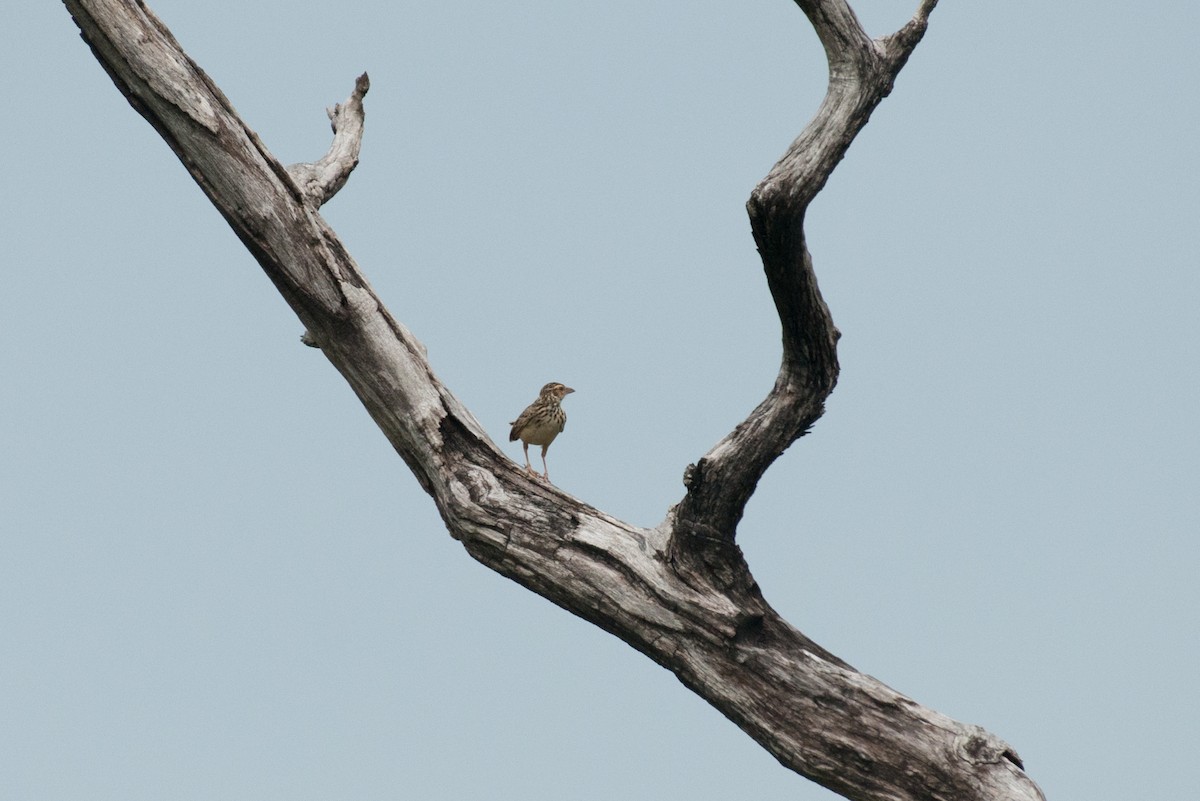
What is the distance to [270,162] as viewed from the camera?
7906 millimetres

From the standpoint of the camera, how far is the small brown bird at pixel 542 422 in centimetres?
970

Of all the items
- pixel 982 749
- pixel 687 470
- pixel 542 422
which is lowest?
pixel 982 749

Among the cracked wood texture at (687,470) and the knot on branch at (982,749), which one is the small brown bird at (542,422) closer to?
the cracked wood texture at (687,470)

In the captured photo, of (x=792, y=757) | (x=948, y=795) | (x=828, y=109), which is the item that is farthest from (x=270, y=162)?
(x=948, y=795)

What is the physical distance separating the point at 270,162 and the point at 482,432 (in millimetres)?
2041

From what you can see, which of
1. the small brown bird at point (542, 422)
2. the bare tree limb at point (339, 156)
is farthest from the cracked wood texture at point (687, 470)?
the small brown bird at point (542, 422)

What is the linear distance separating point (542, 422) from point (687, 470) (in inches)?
114

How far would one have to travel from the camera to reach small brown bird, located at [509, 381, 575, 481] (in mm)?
9703

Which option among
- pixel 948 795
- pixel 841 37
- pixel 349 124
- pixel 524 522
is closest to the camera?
pixel 841 37

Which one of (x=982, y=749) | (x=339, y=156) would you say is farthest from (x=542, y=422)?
(x=982, y=749)

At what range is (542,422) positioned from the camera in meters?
9.70

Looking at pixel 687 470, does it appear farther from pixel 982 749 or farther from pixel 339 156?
pixel 339 156

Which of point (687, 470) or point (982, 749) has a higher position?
point (687, 470)

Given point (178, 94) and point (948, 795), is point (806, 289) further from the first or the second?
point (178, 94)
